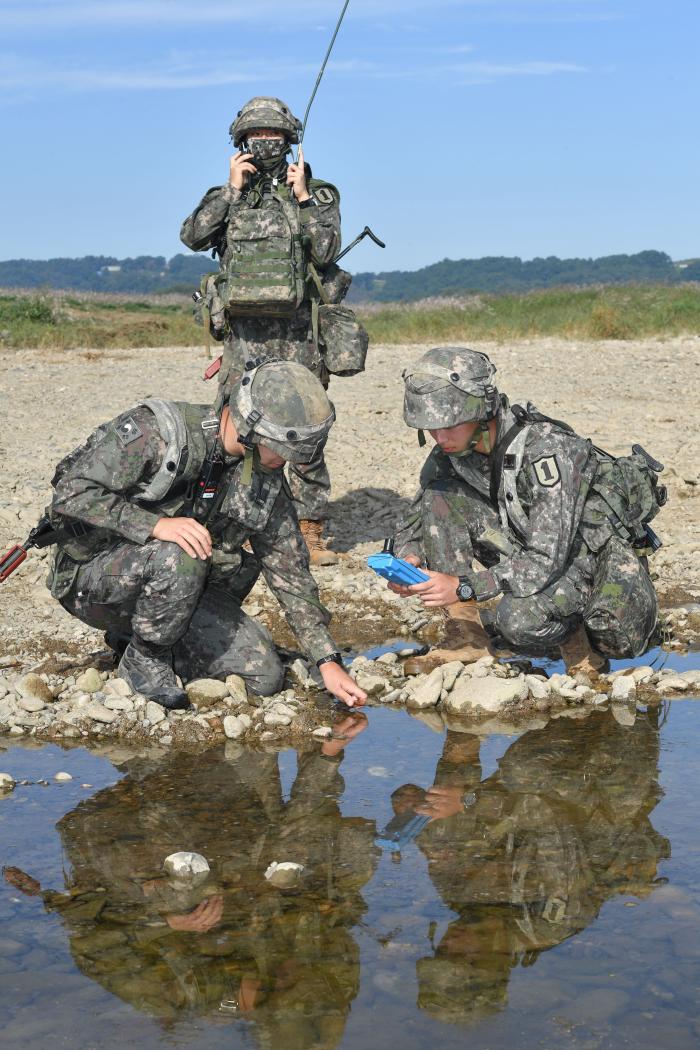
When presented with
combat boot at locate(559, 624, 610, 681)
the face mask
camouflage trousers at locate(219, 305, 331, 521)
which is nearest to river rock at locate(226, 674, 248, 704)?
combat boot at locate(559, 624, 610, 681)

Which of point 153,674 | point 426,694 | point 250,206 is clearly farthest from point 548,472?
point 250,206

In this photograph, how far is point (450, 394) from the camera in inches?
214

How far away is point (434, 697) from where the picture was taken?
5586mm

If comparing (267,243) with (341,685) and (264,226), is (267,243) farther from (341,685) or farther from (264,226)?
(341,685)

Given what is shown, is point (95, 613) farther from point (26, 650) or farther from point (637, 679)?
point (637, 679)

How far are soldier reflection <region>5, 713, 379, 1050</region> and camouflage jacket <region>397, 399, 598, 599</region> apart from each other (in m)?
1.15

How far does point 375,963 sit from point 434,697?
7.72ft

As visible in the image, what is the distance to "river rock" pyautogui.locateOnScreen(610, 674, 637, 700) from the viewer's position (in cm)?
559

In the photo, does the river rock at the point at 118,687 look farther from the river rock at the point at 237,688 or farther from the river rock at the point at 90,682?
the river rock at the point at 237,688

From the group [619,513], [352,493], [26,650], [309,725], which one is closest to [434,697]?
[309,725]

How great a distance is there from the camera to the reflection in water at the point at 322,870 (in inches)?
124

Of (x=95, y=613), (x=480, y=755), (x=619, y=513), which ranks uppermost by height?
(x=619, y=513)

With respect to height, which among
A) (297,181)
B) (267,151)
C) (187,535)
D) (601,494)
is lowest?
(187,535)

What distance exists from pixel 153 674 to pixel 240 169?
3241 mm
